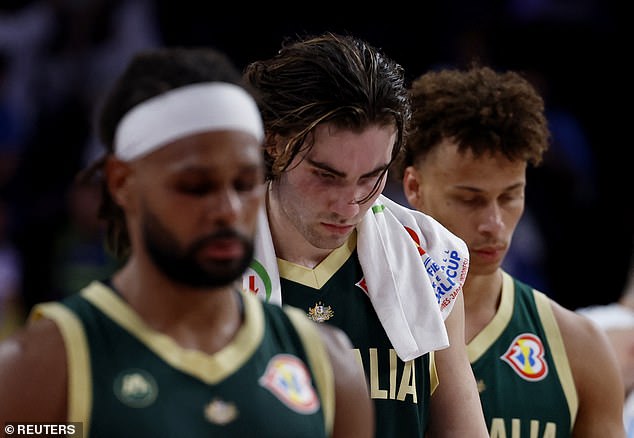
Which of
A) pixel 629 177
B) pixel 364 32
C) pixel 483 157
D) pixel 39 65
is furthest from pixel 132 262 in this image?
pixel 629 177

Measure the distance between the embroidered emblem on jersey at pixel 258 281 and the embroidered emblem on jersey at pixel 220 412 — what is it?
0.96 metres

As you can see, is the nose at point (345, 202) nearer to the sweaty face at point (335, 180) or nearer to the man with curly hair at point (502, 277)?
the sweaty face at point (335, 180)

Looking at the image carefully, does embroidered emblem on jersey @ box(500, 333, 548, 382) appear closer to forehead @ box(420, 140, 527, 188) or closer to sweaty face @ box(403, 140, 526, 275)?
sweaty face @ box(403, 140, 526, 275)

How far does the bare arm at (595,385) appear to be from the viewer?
4359 mm

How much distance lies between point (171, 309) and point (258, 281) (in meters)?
0.93

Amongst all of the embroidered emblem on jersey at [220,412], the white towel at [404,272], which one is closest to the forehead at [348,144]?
the white towel at [404,272]

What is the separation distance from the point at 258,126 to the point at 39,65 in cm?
523

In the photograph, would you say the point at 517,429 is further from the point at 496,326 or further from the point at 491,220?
the point at 491,220

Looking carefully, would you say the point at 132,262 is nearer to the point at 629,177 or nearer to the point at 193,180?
the point at 193,180

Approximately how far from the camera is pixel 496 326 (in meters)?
4.44

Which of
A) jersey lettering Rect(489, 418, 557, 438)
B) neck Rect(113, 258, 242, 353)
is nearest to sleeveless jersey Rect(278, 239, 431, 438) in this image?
jersey lettering Rect(489, 418, 557, 438)

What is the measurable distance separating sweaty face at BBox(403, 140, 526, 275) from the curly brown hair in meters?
0.05

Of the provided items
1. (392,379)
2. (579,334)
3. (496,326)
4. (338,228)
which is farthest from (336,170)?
(579,334)

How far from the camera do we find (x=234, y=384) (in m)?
2.58
